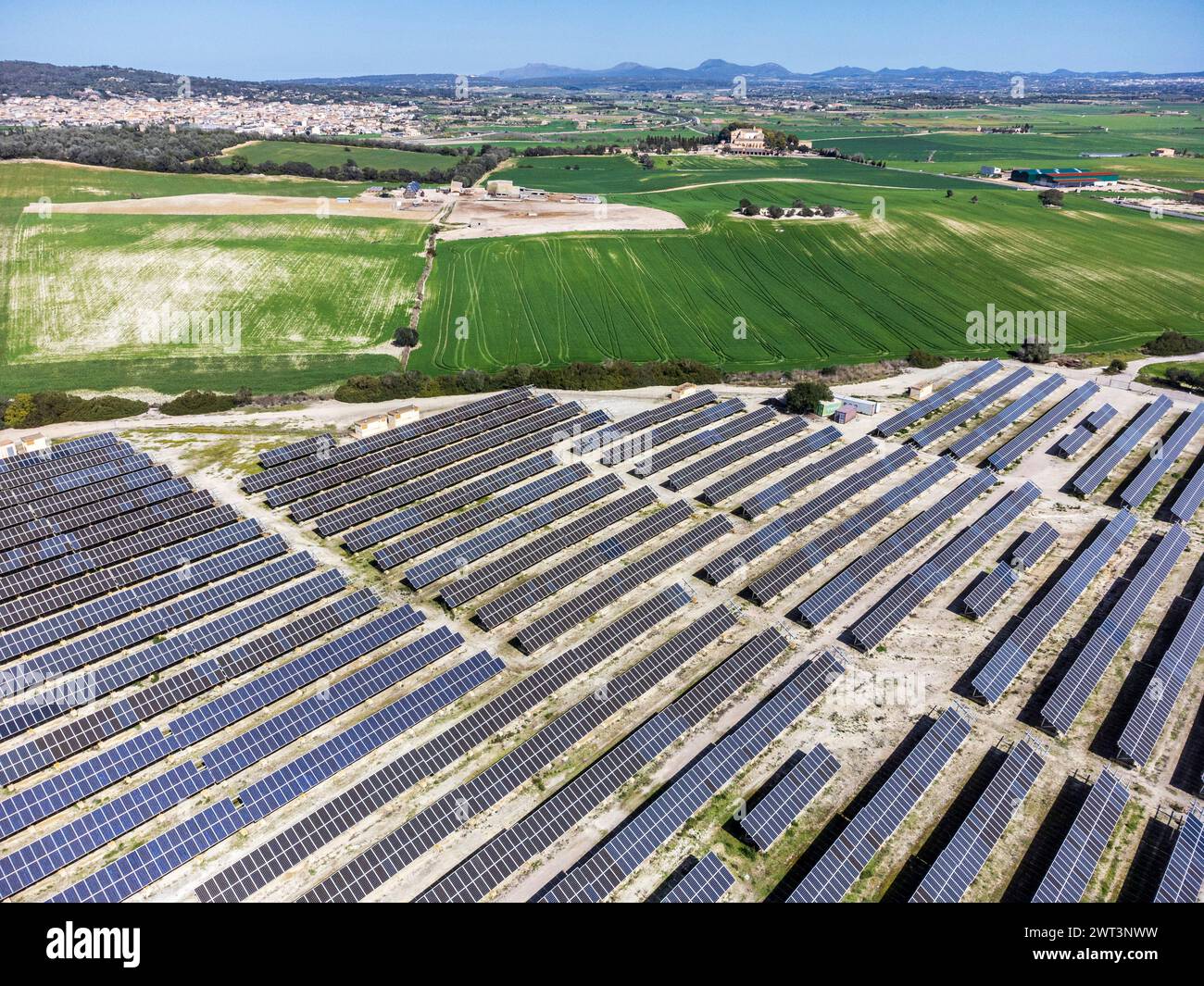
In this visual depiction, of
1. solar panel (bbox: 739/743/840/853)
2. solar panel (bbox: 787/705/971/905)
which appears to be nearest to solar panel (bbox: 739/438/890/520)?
solar panel (bbox: 787/705/971/905)

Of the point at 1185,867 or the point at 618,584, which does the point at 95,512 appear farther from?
the point at 1185,867

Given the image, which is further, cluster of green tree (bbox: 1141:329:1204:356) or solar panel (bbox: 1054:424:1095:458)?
cluster of green tree (bbox: 1141:329:1204:356)

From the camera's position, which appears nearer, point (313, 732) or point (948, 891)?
point (948, 891)

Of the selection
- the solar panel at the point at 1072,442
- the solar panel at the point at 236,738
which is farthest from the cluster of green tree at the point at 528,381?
the solar panel at the point at 236,738

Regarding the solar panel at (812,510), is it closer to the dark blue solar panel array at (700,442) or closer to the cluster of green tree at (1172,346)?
the dark blue solar panel array at (700,442)

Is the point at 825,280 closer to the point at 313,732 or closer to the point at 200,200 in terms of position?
the point at 313,732

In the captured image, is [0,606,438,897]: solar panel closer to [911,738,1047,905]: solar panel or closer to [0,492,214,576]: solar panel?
[0,492,214,576]: solar panel

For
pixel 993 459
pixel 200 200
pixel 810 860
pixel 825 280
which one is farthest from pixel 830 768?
pixel 200 200
